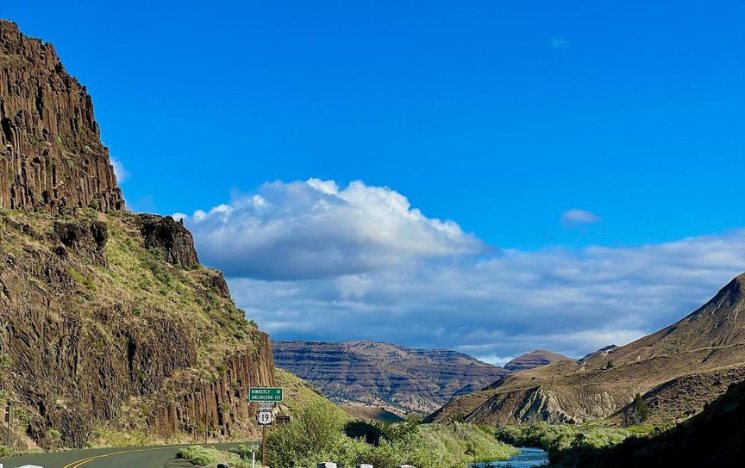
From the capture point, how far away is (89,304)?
78562 millimetres

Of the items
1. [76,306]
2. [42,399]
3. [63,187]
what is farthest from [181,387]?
[63,187]

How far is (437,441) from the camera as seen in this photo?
77125 mm

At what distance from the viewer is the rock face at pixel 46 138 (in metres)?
89.2

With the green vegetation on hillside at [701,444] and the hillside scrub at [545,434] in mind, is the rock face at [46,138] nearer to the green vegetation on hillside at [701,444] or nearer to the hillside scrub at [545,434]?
the hillside scrub at [545,434]

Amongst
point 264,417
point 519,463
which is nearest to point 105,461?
point 264,417

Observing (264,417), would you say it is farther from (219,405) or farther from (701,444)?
(219,405)

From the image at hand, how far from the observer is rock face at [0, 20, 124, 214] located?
293 ft

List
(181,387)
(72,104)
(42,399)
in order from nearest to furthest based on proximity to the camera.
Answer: (42,399) → (181,387) → (72,104)

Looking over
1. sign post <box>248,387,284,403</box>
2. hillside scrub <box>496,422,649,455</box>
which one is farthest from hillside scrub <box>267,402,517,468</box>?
hillside scrub <box>496,422,649,455</box>

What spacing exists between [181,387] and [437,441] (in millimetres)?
25445

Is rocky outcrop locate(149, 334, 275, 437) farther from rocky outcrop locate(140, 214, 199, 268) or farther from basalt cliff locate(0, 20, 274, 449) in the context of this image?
rocky outcrop locate(140, 214, 199, 268)

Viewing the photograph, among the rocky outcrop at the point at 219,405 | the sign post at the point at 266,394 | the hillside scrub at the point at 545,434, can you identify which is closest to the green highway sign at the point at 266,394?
the sign post at the point at 266,394

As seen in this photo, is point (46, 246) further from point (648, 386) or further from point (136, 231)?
point (648, 386)

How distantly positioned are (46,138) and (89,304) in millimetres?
30268
